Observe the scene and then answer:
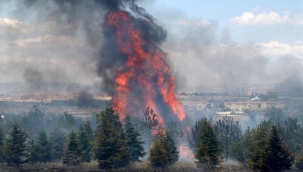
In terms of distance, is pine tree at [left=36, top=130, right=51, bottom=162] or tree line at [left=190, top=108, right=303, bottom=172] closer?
tree line at [left=190, top=108, right=303, bottom=172]

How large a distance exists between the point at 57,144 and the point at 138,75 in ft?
161

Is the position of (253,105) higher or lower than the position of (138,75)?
lower

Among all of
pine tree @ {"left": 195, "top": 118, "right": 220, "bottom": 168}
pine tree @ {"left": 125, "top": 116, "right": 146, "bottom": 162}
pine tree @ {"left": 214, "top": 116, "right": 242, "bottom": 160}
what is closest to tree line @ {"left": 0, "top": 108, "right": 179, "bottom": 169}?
pine tree @ {"left": 125, "top": 116, "right": 146, "bottom": 162}

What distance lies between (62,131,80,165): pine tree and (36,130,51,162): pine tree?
4.87 metres

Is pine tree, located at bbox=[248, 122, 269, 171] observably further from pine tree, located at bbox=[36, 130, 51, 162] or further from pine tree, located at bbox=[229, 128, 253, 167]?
pine tree, located at bbox=[36, 130, 51, 162]

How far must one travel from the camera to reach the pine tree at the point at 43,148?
5716 centimetres

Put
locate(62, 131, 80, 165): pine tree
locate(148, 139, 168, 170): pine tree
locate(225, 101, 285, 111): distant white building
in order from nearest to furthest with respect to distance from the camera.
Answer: locate(148, 139, 168, 170): pine tree, locate(62, 131, 80, 165): pine tree, locate(225, 101, 285, 111): distant white building

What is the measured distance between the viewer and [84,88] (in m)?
158

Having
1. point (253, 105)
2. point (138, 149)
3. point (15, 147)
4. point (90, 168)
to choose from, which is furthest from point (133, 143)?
point (253, 105)

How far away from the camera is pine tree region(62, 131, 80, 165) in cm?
5456

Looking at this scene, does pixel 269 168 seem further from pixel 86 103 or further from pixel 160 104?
pixel 86 103

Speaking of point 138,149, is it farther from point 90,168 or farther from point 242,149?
point 242,149

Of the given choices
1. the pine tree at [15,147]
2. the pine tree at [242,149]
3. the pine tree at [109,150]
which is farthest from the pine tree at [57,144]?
the pine tree at [242,149]

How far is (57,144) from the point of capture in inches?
2422
